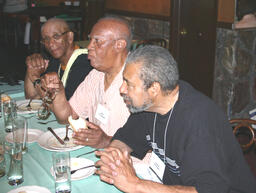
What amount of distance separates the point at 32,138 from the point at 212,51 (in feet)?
10.2

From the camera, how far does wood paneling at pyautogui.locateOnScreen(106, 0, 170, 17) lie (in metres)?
5.14

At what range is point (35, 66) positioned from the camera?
2959mm

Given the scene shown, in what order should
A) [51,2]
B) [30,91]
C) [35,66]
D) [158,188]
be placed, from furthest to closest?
[51,2] → [35,66] → [30,91] → [158,188]

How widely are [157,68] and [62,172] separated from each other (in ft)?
2.17

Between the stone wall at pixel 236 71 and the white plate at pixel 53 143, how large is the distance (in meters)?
2.70

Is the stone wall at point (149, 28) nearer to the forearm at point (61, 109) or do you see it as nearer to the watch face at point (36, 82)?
the watch face at point (36, 82)

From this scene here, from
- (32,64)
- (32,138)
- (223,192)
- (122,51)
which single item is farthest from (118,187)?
(32,64)

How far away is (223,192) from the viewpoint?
4.43ft

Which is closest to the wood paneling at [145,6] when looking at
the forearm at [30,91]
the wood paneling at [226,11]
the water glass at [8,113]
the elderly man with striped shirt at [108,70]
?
the wood paneling at [226,11]

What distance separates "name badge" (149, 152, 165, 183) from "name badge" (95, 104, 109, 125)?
610 millimetres

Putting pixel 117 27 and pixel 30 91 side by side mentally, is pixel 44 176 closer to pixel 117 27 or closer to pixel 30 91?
pixel 117 27

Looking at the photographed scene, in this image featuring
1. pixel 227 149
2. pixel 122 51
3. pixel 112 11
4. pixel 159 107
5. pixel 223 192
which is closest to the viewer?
pixel 223 192

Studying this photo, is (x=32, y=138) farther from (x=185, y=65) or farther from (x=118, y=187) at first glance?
(x=185, y=65)

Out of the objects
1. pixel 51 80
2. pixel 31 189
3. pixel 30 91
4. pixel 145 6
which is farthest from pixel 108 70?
pixel 145 6
